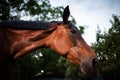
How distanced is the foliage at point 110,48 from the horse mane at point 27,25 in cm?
2533

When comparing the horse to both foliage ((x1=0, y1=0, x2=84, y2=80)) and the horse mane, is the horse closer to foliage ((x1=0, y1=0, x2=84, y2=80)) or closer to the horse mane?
the horse mane

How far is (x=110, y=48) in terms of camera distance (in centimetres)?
3120

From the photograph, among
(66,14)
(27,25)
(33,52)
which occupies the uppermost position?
(66,14)

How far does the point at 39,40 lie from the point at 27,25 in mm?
402

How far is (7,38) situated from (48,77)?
4969 cm

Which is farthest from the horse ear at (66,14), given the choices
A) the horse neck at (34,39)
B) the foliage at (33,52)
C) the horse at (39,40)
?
the foliage at (33,52)

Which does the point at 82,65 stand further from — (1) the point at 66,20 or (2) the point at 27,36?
(2) the point at 27,36

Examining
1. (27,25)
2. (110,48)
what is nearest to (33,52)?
(110,48)

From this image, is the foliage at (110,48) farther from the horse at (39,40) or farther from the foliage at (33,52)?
the horse at (39,40)

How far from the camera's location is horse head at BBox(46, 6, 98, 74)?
4.31 meters

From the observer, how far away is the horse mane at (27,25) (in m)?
4.90

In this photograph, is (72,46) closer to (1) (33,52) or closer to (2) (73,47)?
(2) (73,47)

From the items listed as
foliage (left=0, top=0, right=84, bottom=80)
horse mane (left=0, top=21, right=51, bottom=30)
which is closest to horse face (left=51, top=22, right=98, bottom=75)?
horse mane (left=0, top=21, right=51, bottom=30)

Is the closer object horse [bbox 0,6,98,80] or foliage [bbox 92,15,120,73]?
horse [bbox 0,6,98,80]
